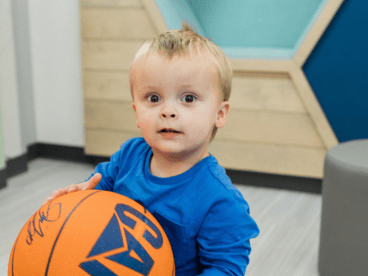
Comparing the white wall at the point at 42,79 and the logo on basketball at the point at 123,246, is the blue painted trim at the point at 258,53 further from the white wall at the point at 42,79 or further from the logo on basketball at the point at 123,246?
the logo on basketball at the point at 123,246

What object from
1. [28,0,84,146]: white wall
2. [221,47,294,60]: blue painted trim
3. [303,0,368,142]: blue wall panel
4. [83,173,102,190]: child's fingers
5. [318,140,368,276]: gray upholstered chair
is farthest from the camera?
[28,0,84,146]: white wall

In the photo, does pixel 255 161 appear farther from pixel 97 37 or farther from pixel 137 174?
pixel 137 174

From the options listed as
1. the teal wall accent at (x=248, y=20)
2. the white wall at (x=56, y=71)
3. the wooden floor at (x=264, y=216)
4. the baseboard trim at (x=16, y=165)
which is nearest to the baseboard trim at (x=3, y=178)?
the wooden floor at (x=264, y=216)

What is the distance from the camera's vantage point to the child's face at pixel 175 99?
76 centimetres

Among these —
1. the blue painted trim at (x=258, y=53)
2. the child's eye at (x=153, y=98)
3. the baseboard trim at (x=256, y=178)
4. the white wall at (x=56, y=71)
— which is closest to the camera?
the child's eye at (x=153, y=98)

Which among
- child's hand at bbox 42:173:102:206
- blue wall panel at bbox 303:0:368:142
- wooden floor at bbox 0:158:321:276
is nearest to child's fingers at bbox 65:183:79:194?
child's hand at bbox 42:173:102:206

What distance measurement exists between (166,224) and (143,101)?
29 cm

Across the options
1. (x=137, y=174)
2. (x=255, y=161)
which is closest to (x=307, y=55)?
(x=255, y=161)

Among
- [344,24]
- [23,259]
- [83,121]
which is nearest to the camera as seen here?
[23,259]

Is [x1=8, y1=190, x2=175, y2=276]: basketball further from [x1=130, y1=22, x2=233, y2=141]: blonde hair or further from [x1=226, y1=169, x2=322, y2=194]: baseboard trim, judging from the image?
[x1=226, y1=169, x2=322, y2=194]: baseboard trim

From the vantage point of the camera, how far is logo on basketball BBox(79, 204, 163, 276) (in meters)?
0.69

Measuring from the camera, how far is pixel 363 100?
1.95 meters
